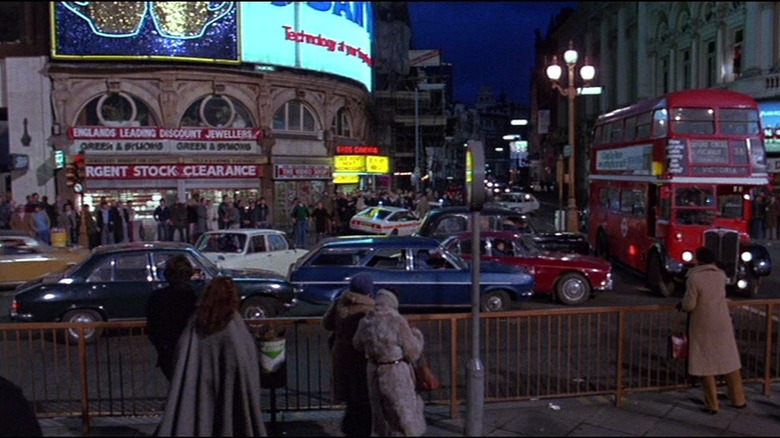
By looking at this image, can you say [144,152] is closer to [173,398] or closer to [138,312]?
[138,312]

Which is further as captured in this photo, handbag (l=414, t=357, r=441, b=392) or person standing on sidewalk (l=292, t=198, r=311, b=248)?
person standing on sidewalk (l=292, t=198, r=311, b=248)

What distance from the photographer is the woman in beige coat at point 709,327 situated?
21.7 ft

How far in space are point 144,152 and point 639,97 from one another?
2942 centimetres

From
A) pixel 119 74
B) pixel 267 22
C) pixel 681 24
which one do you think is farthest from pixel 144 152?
pixel 681 24

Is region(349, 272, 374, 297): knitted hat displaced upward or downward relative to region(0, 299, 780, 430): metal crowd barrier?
upward

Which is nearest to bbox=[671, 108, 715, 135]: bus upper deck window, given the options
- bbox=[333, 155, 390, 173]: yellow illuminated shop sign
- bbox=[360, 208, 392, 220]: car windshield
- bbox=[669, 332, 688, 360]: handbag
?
bbox=[669, 332, 688, 360]: handbag

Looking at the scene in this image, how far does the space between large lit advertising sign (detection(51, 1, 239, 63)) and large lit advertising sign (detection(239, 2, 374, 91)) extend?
1.03 m

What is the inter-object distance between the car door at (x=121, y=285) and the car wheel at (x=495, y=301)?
214 inches

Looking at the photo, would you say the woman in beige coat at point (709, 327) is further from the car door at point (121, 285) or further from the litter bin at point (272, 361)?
the car door at point (121, 285)

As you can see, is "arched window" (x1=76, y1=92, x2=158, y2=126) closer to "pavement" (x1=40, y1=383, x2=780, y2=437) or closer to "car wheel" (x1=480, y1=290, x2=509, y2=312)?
"car wheel" (x1=480, y1=290, x2=509, y2=312)

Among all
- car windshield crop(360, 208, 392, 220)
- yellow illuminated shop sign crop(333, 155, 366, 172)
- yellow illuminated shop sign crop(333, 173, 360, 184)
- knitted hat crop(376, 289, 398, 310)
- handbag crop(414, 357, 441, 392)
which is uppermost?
yellow illuminated shop sign crop(333, 155, 366, 172)

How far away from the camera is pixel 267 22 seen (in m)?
31.2

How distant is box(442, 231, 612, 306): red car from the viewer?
13.6 m

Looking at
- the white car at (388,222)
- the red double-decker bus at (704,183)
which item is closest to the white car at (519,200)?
the white car at (388,222)
